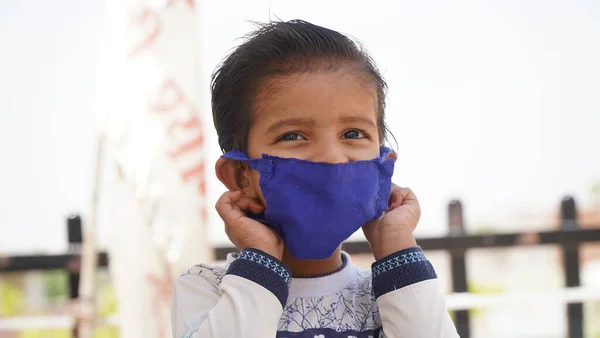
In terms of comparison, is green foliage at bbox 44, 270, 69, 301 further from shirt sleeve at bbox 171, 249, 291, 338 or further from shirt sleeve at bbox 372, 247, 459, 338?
shirt sleeve at bbox 372, 247, 459, 338

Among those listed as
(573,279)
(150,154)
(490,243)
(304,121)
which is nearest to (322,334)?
(304,121)

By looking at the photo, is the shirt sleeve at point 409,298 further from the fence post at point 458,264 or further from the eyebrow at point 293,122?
the fence post at point 458,264

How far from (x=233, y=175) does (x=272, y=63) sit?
9.8 inches

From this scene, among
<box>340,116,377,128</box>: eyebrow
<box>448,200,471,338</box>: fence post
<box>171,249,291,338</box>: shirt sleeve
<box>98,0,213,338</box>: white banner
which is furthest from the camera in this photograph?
<box>448,200,471,338</box>: fence post

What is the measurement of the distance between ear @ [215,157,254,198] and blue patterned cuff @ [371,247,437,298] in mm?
310

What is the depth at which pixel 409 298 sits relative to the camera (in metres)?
1.24

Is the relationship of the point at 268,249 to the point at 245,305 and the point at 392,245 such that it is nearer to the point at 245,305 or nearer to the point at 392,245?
the point at 245,305

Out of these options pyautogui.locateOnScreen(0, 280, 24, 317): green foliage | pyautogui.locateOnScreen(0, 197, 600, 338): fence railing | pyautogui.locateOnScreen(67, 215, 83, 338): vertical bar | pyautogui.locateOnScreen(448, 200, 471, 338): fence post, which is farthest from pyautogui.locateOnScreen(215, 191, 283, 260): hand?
pyautogui.locateOnScreen(448, 200, 471, 338): fence post

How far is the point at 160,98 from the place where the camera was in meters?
3.06

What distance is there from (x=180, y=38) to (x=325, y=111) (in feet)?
6.51

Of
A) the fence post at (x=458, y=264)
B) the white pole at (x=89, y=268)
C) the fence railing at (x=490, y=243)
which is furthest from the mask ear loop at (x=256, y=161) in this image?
the fence post at (x=458, y=264)

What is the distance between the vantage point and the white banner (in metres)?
3.03

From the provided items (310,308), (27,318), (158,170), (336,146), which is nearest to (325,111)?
(336,146)

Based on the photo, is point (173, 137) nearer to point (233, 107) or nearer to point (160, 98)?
point (160, 98)
